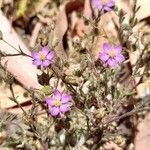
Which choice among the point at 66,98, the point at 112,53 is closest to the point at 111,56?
the point at 112,53

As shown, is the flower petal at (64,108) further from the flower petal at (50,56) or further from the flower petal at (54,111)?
the flower petal at (50,56)

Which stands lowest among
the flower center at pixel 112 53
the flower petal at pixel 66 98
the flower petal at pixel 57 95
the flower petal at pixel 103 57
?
the flower petal at pixel 66 98

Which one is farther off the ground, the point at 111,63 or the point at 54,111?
the point at 111,63

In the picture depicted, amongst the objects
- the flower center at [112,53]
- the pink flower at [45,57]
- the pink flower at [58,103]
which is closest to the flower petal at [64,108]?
the pink flower at [58,103]

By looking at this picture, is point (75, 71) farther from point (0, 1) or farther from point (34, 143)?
point (0, 1)

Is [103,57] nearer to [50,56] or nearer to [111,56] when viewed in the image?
[111,56]
